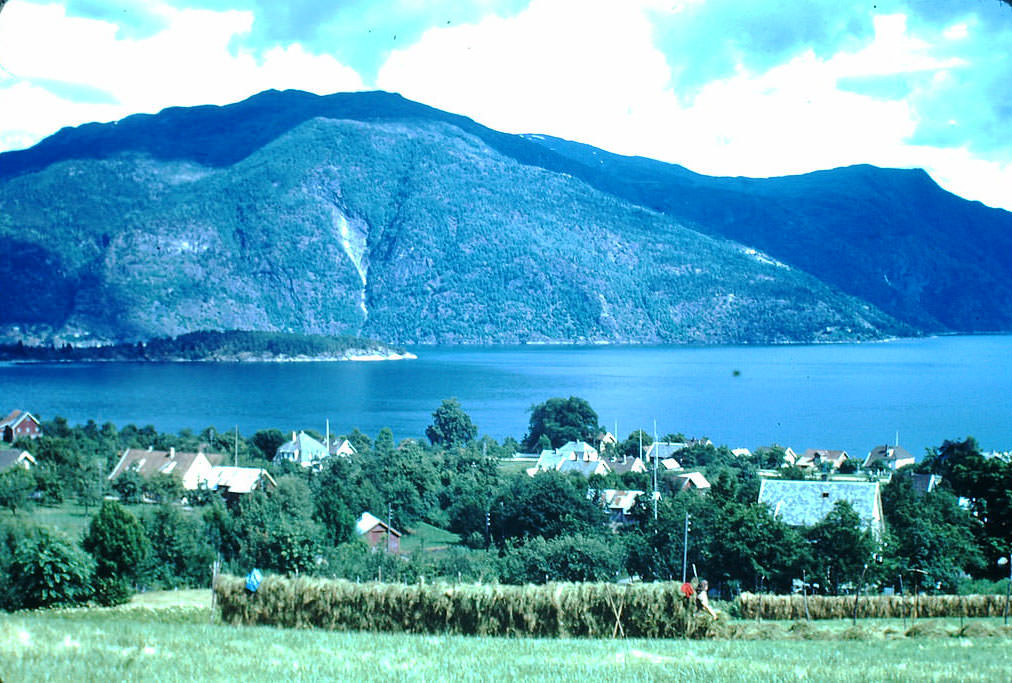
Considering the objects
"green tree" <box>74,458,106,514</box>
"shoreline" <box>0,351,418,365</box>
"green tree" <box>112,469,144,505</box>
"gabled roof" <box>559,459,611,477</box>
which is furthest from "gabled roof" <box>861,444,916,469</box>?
"shoreline" <box>0,351,418,365</box>

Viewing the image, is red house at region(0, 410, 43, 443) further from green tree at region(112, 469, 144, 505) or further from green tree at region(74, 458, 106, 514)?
green tree at region(112, 469, 144, 505)

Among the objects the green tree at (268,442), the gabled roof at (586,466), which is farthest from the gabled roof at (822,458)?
the green tree at (268,442)

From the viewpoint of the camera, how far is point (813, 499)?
2677 centimetres

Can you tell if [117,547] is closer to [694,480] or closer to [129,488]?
[129,488]

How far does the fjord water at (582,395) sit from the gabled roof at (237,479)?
31.2 m

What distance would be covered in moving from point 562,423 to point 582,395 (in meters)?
34.2

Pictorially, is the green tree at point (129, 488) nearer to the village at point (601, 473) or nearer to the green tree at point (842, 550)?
the village at point (601, 473)

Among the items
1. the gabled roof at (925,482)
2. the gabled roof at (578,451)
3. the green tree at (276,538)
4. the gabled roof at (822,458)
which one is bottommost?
the gabled roof at (578,451)

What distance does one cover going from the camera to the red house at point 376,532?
96.6 feet

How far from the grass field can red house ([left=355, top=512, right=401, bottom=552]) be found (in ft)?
52.2

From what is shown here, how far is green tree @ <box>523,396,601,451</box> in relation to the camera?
61500 mm

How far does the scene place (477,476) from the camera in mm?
41250

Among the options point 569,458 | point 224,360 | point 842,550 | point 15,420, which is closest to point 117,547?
point 842,550

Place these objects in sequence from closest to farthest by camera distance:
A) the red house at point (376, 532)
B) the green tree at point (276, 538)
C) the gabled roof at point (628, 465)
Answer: the green tree at point (276, 538) < the red house at point (376, 532) < the gabled roof at point (628, 465)
